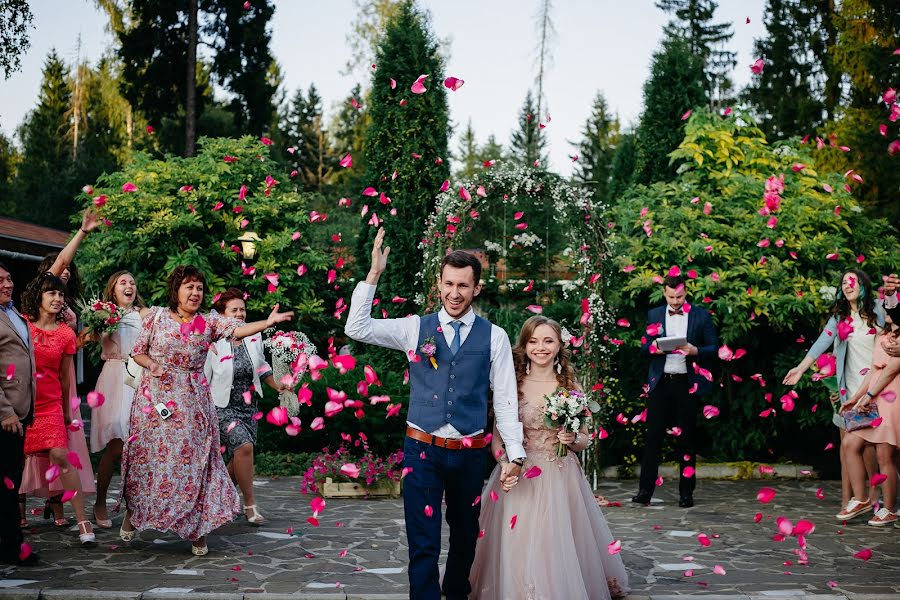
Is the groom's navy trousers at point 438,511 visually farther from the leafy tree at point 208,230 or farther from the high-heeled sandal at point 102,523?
the leafy tree at point 208,230

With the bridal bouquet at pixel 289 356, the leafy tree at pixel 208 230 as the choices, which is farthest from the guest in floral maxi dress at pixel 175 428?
the leafy tree at pixel 208 230

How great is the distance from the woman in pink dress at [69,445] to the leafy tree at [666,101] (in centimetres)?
1036

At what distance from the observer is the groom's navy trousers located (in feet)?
14.5

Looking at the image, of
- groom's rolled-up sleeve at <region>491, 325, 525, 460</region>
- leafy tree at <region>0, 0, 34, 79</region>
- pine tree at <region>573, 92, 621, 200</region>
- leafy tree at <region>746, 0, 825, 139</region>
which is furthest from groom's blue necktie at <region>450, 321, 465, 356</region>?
pine tree at <region>573, 92, 621, 200</region>

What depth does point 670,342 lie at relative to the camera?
319 inches

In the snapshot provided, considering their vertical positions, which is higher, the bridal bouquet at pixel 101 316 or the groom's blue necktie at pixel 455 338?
the bridal bouquet at pixel 101 316

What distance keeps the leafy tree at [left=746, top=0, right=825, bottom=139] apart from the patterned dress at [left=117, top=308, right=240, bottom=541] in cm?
2419

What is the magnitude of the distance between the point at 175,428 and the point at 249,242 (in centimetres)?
776

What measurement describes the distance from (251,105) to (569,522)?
21.4 meters

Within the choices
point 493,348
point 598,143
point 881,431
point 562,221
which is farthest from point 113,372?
point 598,143

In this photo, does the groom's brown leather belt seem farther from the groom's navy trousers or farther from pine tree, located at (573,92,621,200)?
pine tree, located at (573,92,621,200)

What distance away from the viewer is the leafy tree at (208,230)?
1383 cm

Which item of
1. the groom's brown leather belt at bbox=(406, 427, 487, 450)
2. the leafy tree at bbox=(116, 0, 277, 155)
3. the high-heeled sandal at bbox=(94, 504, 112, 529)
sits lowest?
the high-heeled sandal at bbox=(94, 504, 112, 529)

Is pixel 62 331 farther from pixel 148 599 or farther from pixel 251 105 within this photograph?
pixel 251 105
